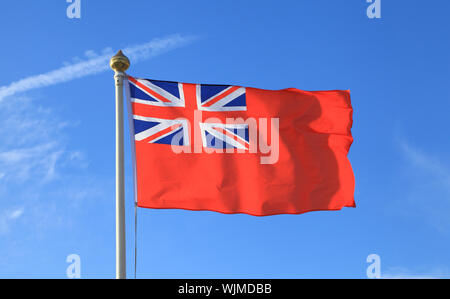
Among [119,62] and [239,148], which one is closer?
[119,62]

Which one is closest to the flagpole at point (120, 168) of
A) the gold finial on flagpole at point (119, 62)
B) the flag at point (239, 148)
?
the gold finial on flagpole at point (119, 62)

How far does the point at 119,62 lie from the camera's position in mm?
13906

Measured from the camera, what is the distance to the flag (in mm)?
14836

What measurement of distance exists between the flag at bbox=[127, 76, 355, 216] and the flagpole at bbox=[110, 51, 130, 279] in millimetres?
864

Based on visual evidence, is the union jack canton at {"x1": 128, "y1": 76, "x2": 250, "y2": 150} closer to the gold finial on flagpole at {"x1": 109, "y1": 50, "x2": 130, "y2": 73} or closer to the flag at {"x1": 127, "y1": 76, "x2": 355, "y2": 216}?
the flag at {"x1": 127, "y1": 76, "x2": 355, "y2": 216}

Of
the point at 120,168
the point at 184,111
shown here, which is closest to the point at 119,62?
the point at 184,111

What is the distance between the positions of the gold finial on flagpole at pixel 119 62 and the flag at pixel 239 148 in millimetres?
831

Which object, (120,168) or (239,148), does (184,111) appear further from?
(120,168)

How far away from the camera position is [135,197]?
14.1 metres

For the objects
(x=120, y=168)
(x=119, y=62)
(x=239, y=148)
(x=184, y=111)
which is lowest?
(x=120, y=168)

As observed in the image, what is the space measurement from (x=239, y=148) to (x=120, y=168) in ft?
12.4

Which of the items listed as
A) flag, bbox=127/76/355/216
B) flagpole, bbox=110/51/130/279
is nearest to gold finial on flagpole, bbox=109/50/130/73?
flagpole, bbox=110/51/130/279

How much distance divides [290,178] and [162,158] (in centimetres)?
336
